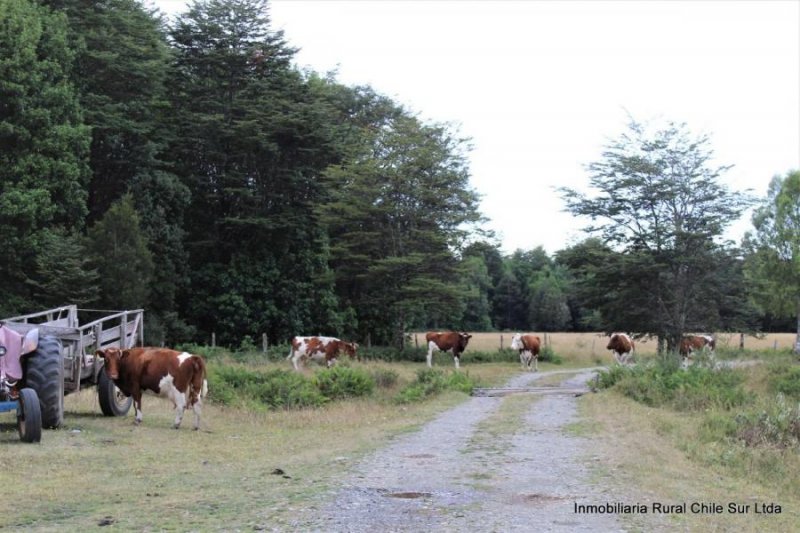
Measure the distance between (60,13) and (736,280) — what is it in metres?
31.9

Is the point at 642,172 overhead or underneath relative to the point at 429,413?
overhead

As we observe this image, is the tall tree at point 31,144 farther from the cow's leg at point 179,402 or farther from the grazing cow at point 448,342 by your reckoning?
the cow's leg at point 179,402

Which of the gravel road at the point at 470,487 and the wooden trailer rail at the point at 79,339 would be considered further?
the wooden trailer rail at the point at 79,339

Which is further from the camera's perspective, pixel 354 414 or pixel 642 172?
pixel 642 172

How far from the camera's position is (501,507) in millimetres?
7730

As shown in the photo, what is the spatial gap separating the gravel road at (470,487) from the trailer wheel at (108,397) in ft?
20.3

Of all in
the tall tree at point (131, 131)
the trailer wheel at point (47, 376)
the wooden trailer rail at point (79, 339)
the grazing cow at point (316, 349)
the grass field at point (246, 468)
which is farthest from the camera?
the tall tree at point (131, 131)

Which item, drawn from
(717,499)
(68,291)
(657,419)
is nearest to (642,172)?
(657,419)

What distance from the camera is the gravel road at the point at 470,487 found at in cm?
710

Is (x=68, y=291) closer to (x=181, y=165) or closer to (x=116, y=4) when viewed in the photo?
(x=181, y=165)

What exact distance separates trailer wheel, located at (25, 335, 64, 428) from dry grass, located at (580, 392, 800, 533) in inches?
332

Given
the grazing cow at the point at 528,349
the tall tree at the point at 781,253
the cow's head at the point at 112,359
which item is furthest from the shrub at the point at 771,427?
the tall tree at the point at 781,253

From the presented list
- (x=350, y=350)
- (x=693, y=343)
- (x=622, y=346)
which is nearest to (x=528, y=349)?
(x=622, y=346)

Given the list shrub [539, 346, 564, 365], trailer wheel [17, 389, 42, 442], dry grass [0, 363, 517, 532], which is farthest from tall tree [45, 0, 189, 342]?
trailer wheel [17, 389, 42, 442]
